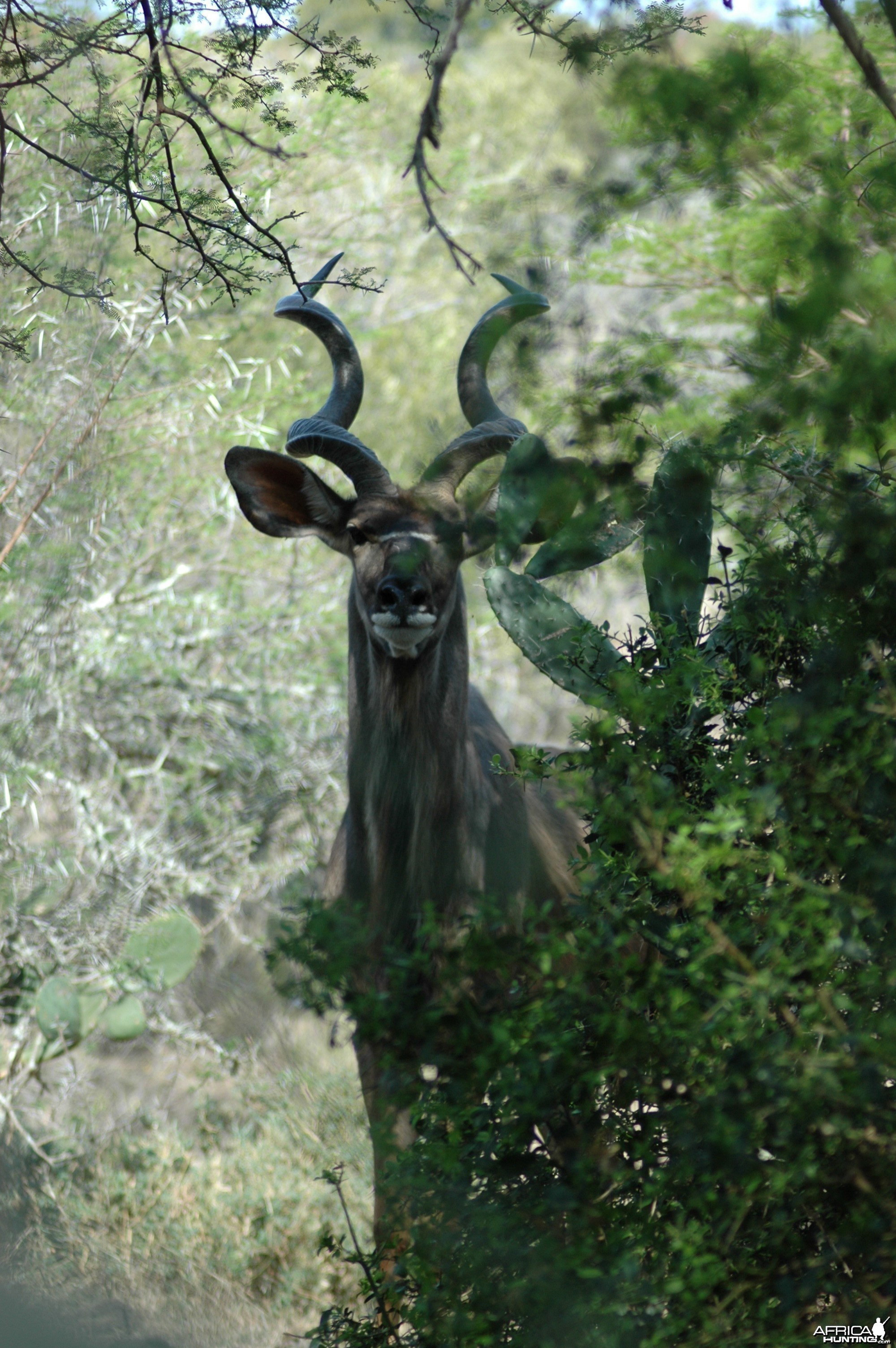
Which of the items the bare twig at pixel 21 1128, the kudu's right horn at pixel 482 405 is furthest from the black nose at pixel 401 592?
the bare twig at pixel 21 1128

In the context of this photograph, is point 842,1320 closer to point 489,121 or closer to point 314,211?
point 314,211

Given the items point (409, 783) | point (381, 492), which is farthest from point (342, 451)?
point (409, 783)

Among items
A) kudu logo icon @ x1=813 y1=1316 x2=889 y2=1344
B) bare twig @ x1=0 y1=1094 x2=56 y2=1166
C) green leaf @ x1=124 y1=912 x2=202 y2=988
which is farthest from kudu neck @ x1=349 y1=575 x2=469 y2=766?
bare twig @ x1=0 y1=1094 x2=56 y2=1166

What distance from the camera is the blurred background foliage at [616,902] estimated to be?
1824mm

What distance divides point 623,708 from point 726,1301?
96 cm

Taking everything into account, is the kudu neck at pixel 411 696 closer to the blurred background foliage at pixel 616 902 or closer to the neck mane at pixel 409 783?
the neck mane at pixel 409 783

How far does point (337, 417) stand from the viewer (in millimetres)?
4555

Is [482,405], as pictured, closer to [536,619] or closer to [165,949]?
[536,619]

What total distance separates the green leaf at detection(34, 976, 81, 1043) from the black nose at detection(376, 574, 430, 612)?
3347mm

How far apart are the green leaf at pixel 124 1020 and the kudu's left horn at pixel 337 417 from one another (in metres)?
3.40

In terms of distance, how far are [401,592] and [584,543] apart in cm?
147

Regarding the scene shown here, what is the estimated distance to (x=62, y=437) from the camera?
20.3ft

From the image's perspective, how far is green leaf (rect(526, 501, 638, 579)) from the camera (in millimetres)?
2014

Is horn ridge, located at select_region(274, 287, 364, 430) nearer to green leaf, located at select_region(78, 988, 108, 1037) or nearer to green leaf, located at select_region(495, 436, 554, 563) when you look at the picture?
green leaf, located at select_region(495, 436, 554, 563)
